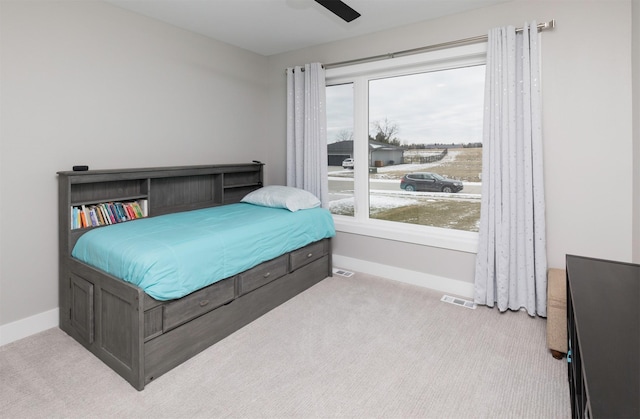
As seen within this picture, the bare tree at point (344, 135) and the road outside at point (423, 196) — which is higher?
the bare tree at point (344, 135)

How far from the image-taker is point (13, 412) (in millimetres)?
1782

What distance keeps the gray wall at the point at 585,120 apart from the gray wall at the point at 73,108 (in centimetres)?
274

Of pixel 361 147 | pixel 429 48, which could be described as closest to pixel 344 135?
pixel 361 147

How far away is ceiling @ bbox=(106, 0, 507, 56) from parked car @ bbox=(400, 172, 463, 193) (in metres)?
1.46

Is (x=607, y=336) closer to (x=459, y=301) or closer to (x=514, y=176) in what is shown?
(x=514, y=176)

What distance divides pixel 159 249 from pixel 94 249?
0.56 m

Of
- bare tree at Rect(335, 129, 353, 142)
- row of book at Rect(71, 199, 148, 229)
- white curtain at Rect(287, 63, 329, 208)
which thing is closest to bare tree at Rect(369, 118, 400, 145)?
bare tree at Rect(335, 129, 353, 142)

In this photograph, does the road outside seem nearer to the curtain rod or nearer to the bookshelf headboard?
the curtain rod

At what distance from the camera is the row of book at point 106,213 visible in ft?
8.61

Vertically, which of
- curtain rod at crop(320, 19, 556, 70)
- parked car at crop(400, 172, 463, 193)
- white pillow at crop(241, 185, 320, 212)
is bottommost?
white pillow at crop(241, 185, 320, 212)

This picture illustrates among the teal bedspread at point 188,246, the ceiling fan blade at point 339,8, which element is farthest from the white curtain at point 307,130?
the ceiling fan blade at point 339,8

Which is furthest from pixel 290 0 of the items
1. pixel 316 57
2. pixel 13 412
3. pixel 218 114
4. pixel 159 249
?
pixel 13 412

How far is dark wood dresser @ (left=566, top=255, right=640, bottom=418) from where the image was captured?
2.77ft

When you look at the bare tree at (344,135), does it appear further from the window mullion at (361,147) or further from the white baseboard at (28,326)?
the white baseboard at (28,326)
